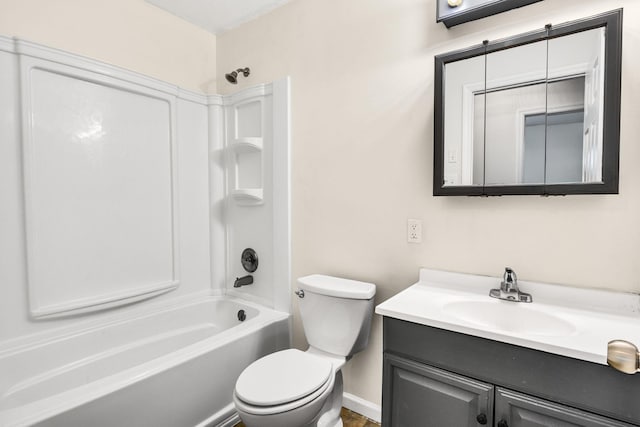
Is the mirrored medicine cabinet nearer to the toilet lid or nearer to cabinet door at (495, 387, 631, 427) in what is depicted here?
cabinet door at (495, 387, 631, 427)

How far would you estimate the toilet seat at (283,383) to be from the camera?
1303mm

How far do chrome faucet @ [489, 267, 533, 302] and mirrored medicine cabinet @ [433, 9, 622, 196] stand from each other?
0.35 meters

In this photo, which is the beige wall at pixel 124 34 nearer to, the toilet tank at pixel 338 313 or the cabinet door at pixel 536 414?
the toilet tank at pixel 338 313

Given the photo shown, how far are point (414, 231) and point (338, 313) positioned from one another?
58cm

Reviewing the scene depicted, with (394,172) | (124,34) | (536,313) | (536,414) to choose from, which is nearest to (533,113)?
(394,172)

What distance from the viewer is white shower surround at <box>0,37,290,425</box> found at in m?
1.63

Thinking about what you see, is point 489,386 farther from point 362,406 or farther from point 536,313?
point 362,406

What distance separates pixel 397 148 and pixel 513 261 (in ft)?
2.51

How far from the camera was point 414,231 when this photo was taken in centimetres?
167

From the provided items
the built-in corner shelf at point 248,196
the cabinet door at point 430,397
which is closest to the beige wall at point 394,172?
the built-in corner shelf at point 248,196

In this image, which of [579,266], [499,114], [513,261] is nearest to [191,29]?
[499,114]

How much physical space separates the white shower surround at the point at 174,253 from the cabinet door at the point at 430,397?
93 cm

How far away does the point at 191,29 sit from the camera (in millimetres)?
2436

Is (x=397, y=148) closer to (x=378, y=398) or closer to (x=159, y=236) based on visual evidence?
(x=378, y=398)
